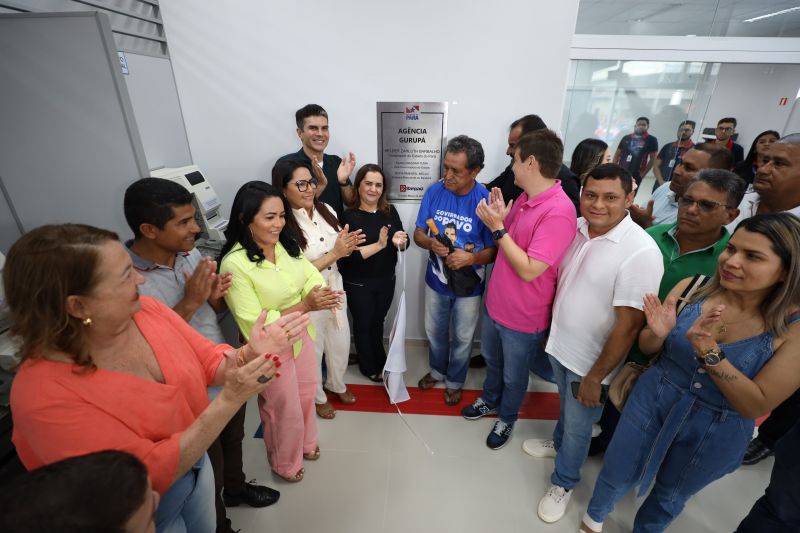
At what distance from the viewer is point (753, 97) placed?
16.1 feet

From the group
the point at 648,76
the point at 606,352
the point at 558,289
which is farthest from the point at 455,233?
the point at 648,76

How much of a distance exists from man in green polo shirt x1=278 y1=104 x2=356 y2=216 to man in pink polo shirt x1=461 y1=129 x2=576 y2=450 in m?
1.14

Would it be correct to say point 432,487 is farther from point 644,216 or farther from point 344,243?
point 644,216

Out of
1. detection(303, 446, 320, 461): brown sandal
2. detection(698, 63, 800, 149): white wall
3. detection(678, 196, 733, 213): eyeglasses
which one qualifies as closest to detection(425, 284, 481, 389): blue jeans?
detection(303, 446, 320, 461): brown sandal

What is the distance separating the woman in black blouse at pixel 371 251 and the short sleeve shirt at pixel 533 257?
76 centimetres

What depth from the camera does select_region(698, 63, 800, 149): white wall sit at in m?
4.56

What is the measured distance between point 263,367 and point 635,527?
1.94 meters

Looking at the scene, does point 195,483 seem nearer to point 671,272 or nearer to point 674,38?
point 671,272

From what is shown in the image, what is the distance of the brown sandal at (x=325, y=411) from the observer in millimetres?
2492

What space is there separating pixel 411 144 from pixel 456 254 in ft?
3.33

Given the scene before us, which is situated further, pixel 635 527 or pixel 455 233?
pixel 455 233

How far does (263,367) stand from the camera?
1.05 metres

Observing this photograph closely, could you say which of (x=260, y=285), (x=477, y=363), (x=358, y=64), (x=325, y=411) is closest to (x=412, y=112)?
(x=358, y=64)

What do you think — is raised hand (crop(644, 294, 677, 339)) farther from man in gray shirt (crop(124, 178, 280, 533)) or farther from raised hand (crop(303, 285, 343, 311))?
man in gray shirt (crop(124, 178, 280, 533))
